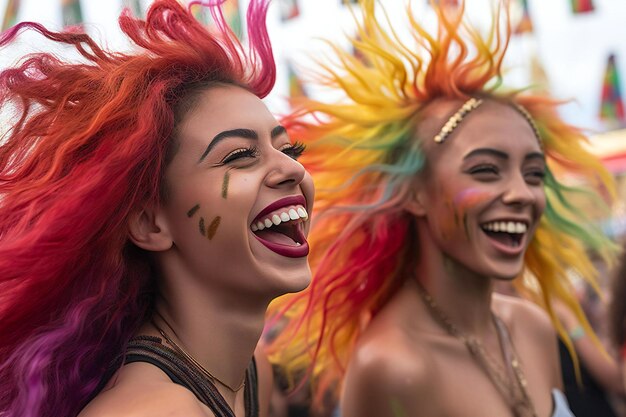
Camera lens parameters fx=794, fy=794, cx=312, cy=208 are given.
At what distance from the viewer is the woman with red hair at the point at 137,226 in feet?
5.85

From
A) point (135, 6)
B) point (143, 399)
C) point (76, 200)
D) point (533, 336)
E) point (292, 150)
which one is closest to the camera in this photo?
point (143, 399)

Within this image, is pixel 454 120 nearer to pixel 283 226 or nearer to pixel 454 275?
pixel 454 275

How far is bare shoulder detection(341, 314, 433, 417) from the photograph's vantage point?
101 inches

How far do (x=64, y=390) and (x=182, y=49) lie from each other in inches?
35.3

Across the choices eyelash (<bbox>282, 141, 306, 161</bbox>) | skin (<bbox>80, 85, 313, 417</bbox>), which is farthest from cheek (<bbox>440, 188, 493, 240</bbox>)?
skin (<bbox>80, 85, 313, 417</bbox>)

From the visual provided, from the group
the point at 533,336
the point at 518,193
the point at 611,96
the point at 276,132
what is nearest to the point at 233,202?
the point at 276,132

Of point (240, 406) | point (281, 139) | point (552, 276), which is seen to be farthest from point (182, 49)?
point (552, 276)

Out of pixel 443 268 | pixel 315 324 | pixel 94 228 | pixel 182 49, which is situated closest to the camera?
pixel 94 228

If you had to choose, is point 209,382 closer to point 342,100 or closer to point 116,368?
point 116,368

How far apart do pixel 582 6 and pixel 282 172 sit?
6178mm

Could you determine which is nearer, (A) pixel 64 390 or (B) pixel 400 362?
A: (A) pixel 64 390

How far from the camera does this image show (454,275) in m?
2.85

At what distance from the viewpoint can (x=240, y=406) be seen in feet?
6.96

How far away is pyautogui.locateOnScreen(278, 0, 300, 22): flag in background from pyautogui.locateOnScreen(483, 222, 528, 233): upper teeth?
15.1ft
